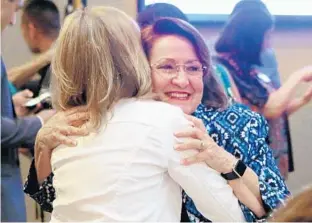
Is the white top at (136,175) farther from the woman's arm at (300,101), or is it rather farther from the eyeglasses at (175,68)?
the woman's arm at (300,101)

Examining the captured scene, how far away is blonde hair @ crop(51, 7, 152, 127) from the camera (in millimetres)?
1226

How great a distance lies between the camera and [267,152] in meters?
1.40

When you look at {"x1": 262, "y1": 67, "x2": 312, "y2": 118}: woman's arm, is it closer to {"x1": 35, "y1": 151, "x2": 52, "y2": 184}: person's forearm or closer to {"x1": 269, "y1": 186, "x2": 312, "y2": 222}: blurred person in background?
{"x1": 35, "y1": 151, "x2": 52, "y2": 184}: person's forearm

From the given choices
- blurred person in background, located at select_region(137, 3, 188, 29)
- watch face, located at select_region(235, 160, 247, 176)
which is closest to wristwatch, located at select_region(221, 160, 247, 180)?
watch face, located at select_region(235, 160, 247, 176)

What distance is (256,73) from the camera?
1778 millimetres

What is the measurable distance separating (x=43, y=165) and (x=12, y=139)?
61 cm

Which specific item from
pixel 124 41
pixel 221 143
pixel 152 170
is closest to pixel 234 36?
pixel 221 143

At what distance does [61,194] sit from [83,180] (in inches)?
3.5

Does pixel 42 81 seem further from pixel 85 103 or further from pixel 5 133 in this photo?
pixel 85 103

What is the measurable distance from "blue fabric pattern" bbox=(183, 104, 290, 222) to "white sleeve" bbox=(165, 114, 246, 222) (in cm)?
13

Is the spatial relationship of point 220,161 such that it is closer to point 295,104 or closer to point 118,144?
point 118,144

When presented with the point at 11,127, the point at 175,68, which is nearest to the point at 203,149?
the point at 175,68

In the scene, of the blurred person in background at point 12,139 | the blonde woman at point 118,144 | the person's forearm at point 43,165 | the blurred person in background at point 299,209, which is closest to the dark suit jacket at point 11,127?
the blurred person in background at point 12,139

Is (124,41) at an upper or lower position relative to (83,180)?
upper
